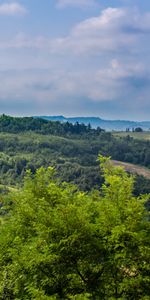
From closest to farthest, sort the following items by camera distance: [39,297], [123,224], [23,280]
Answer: [39,297], [123,224], [23,280]

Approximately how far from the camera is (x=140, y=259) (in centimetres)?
1897

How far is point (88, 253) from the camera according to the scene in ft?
64.3

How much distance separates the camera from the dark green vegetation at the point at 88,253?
18797 mm

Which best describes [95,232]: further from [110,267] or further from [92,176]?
[92,176]

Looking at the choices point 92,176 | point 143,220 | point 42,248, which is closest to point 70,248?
point 42,248

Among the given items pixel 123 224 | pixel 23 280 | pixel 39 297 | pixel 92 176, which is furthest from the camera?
pixel 92 176

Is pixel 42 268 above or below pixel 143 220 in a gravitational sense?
below

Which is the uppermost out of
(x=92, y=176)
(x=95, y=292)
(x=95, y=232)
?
(x=95, y=232)

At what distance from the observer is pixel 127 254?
19.0 meters

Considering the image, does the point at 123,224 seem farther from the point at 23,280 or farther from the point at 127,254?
the point at 23,280

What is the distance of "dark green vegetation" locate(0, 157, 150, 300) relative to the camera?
740 inches

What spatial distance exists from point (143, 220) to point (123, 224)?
1.82 m

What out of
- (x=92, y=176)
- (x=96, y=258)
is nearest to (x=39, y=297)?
(x=96, y=258)

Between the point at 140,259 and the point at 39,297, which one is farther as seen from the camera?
the point at 140,259
